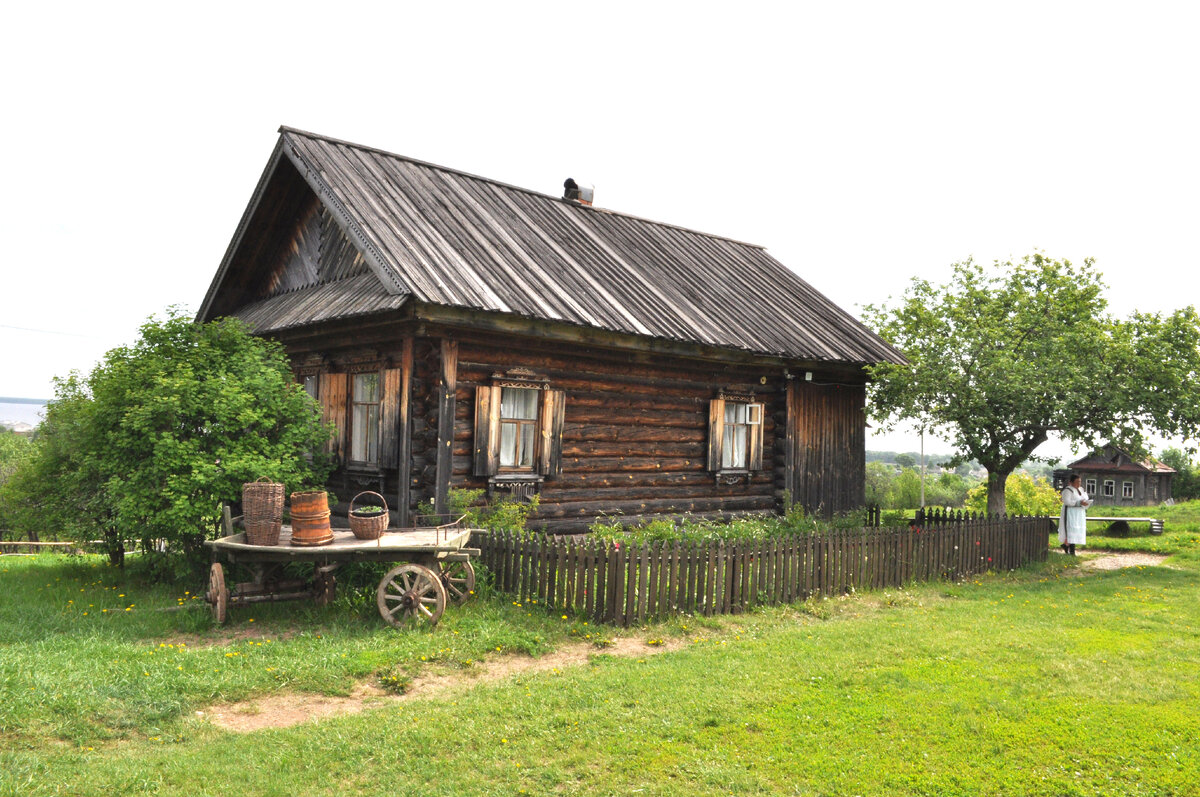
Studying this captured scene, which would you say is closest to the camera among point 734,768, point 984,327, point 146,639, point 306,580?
point 734,768

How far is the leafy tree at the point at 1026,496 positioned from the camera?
41.9m

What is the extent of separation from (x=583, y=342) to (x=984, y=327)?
9504 mm

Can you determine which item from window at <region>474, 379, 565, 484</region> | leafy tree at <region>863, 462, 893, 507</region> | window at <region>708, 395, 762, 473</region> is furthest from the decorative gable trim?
leafy tree at <region>863, 462, 893, 507</region>

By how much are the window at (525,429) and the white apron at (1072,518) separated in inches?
442

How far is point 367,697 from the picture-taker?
6.98 m

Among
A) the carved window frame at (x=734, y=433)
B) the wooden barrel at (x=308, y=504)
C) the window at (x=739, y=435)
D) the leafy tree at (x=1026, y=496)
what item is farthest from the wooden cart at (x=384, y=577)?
the leafy tree at (x=1026, y=496)

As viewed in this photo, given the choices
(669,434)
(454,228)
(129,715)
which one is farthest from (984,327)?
(129,715)

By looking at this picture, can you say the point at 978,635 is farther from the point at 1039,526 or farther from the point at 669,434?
the point at 1039,526

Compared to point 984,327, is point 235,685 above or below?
below

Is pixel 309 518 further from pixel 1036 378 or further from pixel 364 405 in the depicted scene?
pixel 1036 378

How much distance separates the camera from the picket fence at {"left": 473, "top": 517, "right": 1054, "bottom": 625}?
948 centimetres

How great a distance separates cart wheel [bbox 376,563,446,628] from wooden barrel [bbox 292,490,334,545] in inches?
33.4

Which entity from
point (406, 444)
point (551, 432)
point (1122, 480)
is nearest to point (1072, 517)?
point (551, 432)

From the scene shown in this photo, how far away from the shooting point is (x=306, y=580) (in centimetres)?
991
